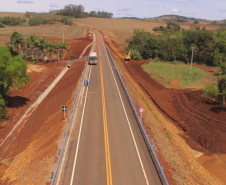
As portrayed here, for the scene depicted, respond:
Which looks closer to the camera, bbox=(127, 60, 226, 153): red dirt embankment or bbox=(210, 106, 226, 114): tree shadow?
bbox=(127, 60, 226, 153): red dirt embankment

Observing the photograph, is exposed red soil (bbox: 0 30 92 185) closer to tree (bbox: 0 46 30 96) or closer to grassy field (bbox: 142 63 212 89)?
tree (bbox: 0 46 30 96)

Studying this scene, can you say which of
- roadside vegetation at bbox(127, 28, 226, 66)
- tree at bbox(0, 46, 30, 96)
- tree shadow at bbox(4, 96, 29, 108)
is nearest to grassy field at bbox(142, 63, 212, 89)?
roadside vegetation at bbox(127, 28, 226, 66)

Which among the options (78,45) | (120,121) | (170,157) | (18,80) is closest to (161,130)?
(120,121)

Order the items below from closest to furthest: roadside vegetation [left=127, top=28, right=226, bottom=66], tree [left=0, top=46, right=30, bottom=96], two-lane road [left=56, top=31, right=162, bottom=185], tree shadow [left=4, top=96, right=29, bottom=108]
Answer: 1. two-lane road [left=56, top=31, right=162, bottom=185]
2. tree [left=0, top=46, right=30, bottom=96]
3. tree shadow [left=4, top=96, right=29, bottom=108]
4. roadside vegetation [left=127, top=28, right=226, bottom=66]

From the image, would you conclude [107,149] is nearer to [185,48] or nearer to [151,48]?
[151,48]

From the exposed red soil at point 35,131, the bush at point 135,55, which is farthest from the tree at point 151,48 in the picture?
the exposed red soil at point 35,131

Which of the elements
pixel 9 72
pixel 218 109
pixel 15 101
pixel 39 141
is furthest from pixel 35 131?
pixel 218 109

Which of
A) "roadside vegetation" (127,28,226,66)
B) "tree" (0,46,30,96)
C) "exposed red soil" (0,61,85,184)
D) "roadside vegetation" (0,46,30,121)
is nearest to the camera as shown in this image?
"exposed red soil" (0,61,85,184)
